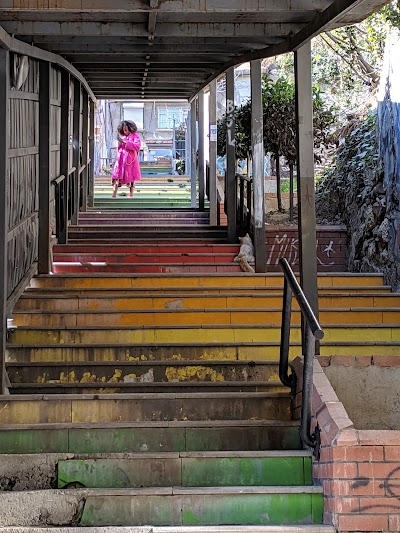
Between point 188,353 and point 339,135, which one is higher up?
point 339,135

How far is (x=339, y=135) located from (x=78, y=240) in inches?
196

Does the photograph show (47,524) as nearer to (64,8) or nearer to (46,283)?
(64,8)

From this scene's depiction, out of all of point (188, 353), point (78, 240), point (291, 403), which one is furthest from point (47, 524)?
point (78, 240)

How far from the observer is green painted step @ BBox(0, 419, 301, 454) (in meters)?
5.48

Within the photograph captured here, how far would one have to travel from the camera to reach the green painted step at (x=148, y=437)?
18.0ft

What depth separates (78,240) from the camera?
11.5m

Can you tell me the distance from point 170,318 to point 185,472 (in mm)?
3227

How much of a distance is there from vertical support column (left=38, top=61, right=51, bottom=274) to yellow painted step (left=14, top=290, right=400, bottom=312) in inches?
37.4

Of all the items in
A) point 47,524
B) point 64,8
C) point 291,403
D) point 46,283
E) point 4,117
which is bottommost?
point 47,524

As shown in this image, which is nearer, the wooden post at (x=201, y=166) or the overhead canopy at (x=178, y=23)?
the overhead canopy at (x=178, y=23)

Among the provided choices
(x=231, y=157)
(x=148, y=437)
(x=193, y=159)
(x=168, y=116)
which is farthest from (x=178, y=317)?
(x=168, y=116)

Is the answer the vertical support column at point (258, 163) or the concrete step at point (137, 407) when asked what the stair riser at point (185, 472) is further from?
the vertical support column at point (258, 163)

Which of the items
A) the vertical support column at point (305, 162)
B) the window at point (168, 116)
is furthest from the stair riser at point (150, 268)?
the window at point (168, 116)

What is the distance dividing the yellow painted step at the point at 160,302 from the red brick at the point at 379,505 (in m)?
4.00
